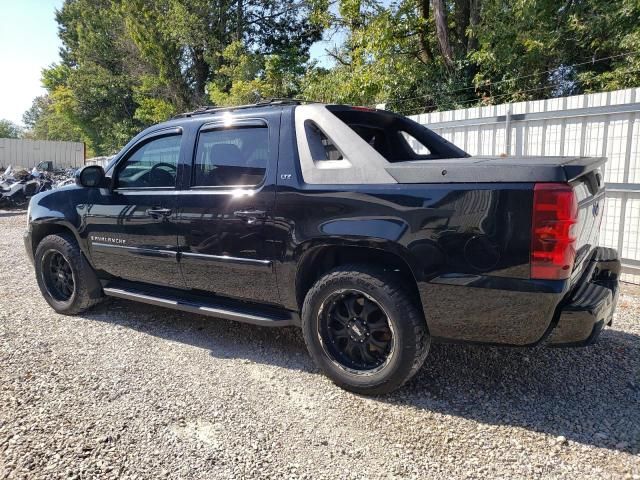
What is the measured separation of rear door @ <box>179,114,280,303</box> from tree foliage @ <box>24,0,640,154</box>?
27.9 feet

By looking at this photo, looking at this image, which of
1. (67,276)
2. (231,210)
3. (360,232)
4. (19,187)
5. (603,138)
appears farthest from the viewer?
(19,187)

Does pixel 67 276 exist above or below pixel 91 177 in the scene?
below

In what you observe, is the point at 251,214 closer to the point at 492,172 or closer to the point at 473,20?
the point at 492,172

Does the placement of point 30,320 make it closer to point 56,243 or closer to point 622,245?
point 56,243

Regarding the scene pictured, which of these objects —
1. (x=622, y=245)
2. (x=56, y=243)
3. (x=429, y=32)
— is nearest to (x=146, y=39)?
(x=429, y=32)

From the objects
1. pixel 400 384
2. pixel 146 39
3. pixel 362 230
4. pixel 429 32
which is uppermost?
pixel 146 39

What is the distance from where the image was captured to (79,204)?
14.9 feet

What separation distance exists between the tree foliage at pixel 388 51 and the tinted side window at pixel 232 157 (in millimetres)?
8466

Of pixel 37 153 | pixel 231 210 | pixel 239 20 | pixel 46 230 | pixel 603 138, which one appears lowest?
pixel 46 230

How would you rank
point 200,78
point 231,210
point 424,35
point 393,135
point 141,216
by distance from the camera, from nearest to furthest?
point 231,210 → point 141,216 → point 393,135 → point 424,35 → point 200,78

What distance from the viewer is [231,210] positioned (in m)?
3.47

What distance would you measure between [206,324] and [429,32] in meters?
12.0

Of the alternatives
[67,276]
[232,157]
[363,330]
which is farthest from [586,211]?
[67,276]

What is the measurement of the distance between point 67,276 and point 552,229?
14.6 ft
